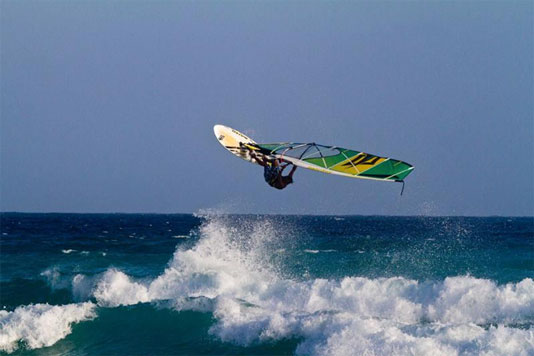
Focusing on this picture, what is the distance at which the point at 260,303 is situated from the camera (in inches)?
687

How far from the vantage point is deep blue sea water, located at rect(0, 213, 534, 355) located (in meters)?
12.3

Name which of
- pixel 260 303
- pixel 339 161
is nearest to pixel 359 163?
pixel 339 161

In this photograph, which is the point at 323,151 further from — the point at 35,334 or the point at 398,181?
the point at 35,334

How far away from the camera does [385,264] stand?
2423 cm

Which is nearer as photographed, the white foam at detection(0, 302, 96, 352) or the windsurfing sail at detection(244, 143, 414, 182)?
the windsurfing sail at detection(244, 143, 414, 182)

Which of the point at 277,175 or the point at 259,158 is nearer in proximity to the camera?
the point at 277,175

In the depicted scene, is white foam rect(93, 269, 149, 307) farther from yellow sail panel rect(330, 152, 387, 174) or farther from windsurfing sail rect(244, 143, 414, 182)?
yellow sail panel rect(330, 152, 387, 174)

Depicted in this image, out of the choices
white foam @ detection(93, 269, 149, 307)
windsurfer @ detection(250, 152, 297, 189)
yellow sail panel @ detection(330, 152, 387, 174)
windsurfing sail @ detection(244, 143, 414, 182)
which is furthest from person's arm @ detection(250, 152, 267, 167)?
white foam @ detection(93, 269, 149, 307)

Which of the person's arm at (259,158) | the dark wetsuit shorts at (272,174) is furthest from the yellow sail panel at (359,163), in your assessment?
the person's arm at (259,158)

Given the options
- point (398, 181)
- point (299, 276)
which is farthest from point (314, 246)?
point (398, 181)

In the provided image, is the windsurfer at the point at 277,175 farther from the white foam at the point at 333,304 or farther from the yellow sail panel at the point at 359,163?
the white foam at the point at 333,304

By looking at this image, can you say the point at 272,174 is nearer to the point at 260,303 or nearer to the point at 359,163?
the point at 359,163

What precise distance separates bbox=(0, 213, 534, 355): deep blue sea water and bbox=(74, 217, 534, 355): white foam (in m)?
0.03

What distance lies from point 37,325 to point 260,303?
19.9 feet
